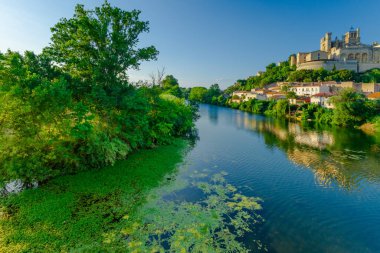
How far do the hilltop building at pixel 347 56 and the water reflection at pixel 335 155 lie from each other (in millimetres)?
63123

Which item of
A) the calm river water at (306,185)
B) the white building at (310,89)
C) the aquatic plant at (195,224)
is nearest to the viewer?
the aquatic plant at (195,224)

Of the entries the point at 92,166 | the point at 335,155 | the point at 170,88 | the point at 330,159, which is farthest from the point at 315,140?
the point at 170,88

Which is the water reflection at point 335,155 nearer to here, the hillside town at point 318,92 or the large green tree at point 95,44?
the large green tree at point 95,44

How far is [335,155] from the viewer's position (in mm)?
19672

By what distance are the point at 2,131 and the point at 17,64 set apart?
10.2 ft

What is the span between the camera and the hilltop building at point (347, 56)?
80250mm

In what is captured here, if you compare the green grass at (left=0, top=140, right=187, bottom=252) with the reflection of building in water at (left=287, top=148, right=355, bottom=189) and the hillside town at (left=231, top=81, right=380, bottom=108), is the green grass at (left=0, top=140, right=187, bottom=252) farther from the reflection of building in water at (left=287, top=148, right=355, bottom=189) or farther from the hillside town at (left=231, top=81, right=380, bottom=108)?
the hillside town at (left=231, top=81, right=380, bottom=108)

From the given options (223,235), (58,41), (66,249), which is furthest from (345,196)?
(58,41)

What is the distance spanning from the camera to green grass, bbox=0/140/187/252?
7.11 m

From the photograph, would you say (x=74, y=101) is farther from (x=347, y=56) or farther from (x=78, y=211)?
(x=347, y=56)

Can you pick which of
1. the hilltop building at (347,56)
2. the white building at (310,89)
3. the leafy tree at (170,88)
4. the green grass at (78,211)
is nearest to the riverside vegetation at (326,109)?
the hilltop building at (347,56)

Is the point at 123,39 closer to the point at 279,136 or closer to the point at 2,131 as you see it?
the point at 2,131

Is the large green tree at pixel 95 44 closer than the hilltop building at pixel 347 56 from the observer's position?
Yes

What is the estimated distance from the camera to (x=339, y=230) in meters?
8.92
